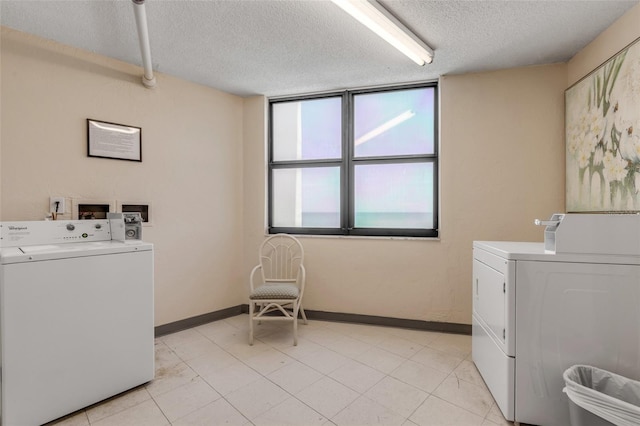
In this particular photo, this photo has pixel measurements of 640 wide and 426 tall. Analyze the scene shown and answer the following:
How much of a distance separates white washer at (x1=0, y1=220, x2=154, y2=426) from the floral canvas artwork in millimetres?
3194

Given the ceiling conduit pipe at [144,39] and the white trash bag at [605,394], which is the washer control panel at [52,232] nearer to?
the ceiling conduit pipe at [144,39]

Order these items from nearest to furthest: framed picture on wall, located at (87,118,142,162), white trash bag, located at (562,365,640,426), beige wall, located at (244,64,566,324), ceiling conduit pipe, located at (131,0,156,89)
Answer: white trash bag, located at (562,365,640,426) → ceiling conduit pipe, located at (131,0,156,89) → framed picture on wall, located at (87,118,142,162) → beige wall, located at (244,64,566,324)

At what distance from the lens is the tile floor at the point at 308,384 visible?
176 cm

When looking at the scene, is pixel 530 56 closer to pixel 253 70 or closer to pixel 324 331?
pixel 253 70

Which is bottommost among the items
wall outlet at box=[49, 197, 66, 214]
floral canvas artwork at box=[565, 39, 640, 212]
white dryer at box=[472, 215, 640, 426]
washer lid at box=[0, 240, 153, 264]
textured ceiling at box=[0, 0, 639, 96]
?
white dryer at box=[472, 215, 640, 426]

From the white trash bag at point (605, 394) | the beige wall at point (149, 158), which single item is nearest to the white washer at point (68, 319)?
the beige wall at point (149, 158)

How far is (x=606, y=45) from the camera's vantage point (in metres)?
2.19

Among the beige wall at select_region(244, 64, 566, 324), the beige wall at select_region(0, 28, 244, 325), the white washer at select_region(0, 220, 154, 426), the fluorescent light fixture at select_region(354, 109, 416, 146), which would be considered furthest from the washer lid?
the fluorescent light fixture at select_region(354, 109, 416, 146)

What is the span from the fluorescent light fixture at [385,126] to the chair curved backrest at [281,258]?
132cm

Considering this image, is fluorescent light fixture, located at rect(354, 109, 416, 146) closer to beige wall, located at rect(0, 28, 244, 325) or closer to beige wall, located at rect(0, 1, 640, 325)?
beige wall, located at rect(0, 1, 640, 325)

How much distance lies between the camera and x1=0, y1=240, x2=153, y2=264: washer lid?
5.36ft

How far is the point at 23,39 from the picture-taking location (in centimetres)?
223

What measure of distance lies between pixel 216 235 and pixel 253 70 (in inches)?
69.0

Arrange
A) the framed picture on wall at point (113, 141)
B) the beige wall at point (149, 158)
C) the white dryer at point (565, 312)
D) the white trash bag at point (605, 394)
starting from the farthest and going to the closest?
the framed picture on wall at point (113, 141)
the beige wall at point (149, 158)
the white dryer at point (565, 312)
the white trash bag at point (605, 394)
